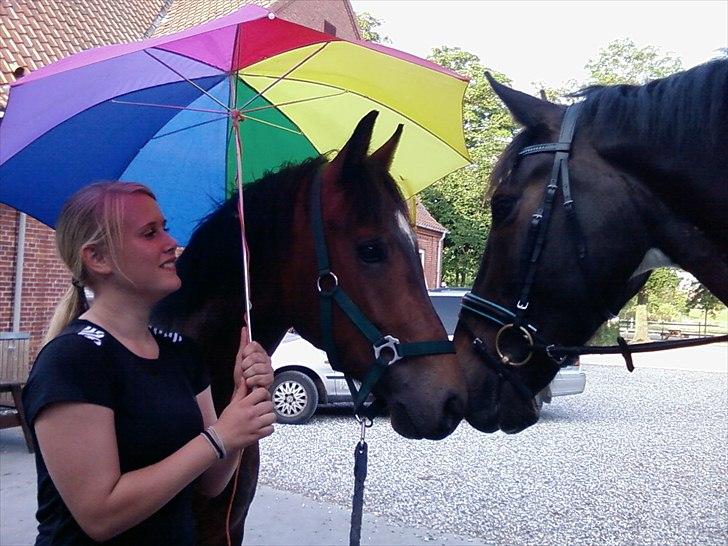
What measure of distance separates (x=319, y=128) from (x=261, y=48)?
0.90 m

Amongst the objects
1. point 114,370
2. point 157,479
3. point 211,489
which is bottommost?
point 211,489

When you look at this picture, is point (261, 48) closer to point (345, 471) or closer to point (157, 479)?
point (157, 479)

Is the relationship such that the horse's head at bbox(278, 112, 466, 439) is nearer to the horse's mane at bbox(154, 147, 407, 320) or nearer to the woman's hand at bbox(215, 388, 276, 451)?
the horse's mane at bbox(154, 147, 407, 320)

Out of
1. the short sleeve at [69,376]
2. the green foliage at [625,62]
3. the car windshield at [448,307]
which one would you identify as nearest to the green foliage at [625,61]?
the green foliage at [625,62]

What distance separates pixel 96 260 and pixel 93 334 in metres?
0.19

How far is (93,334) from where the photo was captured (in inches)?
60.4

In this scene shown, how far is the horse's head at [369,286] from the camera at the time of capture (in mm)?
2092

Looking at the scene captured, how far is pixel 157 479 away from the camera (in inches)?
55.8

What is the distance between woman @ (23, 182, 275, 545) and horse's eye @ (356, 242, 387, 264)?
0.56 meters

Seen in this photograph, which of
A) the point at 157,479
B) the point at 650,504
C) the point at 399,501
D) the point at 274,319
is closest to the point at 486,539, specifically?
the point at 399,501

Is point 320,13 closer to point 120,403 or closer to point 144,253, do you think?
point 144,253

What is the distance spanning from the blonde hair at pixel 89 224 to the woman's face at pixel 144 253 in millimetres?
20

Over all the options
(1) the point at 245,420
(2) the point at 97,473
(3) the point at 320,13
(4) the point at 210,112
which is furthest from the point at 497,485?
(3) the point at 320,13

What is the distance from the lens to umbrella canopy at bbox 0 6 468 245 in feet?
7.03
